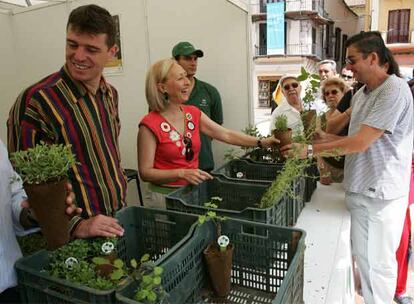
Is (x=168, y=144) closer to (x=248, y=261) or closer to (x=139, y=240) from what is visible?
(x=139, y=240)

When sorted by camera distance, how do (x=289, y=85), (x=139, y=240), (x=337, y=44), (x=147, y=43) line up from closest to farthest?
(x=139, y=240) → (x=289, y=85) → (x=147, y=43) → (x=337, y=44)

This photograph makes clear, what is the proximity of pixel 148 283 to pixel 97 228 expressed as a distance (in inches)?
12.5

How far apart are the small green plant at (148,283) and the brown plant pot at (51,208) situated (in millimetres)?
193

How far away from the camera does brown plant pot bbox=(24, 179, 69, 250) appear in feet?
2.31

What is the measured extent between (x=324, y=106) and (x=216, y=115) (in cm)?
91

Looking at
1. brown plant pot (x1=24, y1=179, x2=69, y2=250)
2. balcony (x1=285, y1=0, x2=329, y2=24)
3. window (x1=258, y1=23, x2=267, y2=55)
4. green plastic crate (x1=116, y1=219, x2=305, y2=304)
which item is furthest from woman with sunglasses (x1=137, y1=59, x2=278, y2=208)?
balcony (x1=285, y1=0, x2=329, y2=24)

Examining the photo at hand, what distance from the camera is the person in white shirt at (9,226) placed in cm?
88

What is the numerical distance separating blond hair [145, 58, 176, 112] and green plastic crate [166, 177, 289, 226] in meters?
0.43

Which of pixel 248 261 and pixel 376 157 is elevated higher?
pixel 376 157

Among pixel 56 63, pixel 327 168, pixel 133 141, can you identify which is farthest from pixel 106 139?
pixel 56 63

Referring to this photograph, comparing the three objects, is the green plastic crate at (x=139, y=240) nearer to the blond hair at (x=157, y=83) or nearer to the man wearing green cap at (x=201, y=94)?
the blond hair at (x=157, y=83)

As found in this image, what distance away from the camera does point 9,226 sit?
3.06ft

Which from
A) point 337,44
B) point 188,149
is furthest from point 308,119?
point 337,44

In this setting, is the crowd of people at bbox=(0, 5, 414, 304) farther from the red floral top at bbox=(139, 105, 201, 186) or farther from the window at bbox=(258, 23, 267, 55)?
the window at bbox=(258, 23, 267, 55)
